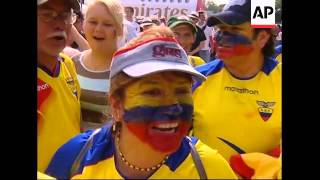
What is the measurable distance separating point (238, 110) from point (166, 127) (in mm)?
243

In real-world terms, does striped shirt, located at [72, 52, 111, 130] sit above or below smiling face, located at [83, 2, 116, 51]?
below

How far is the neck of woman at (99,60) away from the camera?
108 cm

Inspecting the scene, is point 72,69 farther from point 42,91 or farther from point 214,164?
point 214,164

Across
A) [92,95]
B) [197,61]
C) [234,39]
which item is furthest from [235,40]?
[92,95]

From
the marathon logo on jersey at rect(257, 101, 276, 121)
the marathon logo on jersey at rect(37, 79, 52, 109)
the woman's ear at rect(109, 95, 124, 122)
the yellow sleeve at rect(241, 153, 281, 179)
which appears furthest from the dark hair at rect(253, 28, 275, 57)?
the marathon logo on jersey at rect(37, 79, 52, 109)

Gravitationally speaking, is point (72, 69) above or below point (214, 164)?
above

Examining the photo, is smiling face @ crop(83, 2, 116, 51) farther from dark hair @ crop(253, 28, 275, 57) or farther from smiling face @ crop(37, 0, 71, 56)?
dark hair @ crop(253, 28, 275, 57)

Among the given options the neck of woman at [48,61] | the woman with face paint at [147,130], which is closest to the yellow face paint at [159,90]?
the woman with face paint at [147,130]

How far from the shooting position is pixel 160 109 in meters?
0.97

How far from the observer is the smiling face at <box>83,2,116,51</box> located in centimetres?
107

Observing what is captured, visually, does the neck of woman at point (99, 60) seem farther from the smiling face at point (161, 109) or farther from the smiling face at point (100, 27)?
the smiling face at point (161, 109)

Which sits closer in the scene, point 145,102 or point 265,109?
point 145,102

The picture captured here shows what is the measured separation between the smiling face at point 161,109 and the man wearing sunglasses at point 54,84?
181 mm
